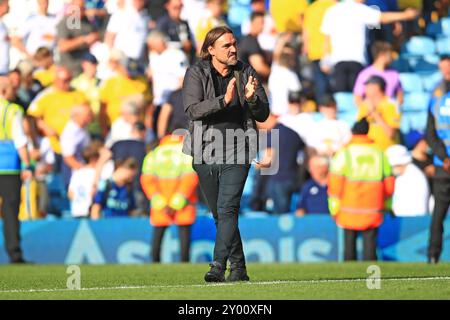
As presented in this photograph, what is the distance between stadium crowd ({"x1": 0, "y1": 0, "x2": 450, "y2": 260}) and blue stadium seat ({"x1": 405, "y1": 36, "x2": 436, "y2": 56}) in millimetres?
27

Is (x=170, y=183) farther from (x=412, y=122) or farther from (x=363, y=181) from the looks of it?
A: (x=412, y=122)

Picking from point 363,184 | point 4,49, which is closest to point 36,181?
point 4,49

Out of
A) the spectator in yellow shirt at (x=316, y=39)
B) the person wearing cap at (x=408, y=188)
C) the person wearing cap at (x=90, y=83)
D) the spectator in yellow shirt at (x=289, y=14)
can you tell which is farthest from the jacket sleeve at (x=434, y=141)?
the person wearing cap at (x=90, y=83)

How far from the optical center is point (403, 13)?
21469 mm

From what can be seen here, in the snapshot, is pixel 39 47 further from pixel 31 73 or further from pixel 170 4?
pixel 170 4

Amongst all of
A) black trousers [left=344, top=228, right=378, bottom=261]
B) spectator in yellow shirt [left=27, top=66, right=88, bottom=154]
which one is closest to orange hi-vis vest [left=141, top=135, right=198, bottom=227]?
black trousers [left=344, top=228, right=378, bottom=261]

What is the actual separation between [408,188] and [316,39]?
3.57m

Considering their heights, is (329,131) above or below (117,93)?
below

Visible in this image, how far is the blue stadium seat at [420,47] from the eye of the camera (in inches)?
864

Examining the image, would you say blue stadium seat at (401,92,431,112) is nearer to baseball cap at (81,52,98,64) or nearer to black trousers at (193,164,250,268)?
baseball cap at (81,52,98,64)

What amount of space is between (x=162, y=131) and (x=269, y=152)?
5.84ft

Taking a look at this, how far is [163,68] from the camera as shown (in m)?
20.9

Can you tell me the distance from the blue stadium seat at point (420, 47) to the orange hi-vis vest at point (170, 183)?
5.62m

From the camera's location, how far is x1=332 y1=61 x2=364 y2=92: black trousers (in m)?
20.6
